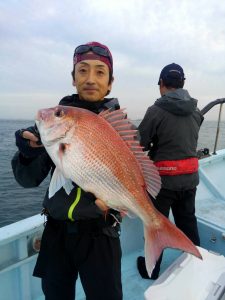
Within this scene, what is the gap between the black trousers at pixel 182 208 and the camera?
3.77 meters

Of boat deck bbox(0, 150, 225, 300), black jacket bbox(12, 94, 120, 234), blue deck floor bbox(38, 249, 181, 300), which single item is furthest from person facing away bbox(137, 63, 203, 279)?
black jacket bbox(12, 94, 120, 234)

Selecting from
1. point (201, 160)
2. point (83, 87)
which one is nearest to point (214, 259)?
point (83, 87)

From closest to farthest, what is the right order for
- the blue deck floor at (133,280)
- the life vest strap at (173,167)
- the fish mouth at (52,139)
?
the fish mouth at (52,139)
the blue deck floor at (133,280)
the life vest strap at (173,167)

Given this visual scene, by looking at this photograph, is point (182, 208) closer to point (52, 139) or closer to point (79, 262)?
point (79, 262)

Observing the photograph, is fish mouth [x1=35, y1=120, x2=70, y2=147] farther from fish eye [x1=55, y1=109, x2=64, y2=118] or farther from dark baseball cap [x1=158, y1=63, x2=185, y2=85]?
dark baseball cap [x1=158, y1=63, x2=185, y2=85]

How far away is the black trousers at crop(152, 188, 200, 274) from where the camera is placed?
3771 millimetres

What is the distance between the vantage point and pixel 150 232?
199 cm

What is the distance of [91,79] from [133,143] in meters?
0.69

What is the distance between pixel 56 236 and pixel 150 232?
810 mm

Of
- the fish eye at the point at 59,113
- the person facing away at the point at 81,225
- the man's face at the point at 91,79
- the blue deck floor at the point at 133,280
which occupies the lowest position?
the blue deck floor at the point at 133,280

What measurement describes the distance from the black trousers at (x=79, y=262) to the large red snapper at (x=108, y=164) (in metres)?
0.43

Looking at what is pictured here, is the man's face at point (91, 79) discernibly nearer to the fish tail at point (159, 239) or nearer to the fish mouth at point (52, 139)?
the fish mouth at point (52, 139)

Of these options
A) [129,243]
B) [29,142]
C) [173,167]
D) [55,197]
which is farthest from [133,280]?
[29,142]

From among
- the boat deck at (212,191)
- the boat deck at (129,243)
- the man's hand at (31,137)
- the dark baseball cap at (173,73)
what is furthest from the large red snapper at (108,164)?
the boat deck at (212,191)
